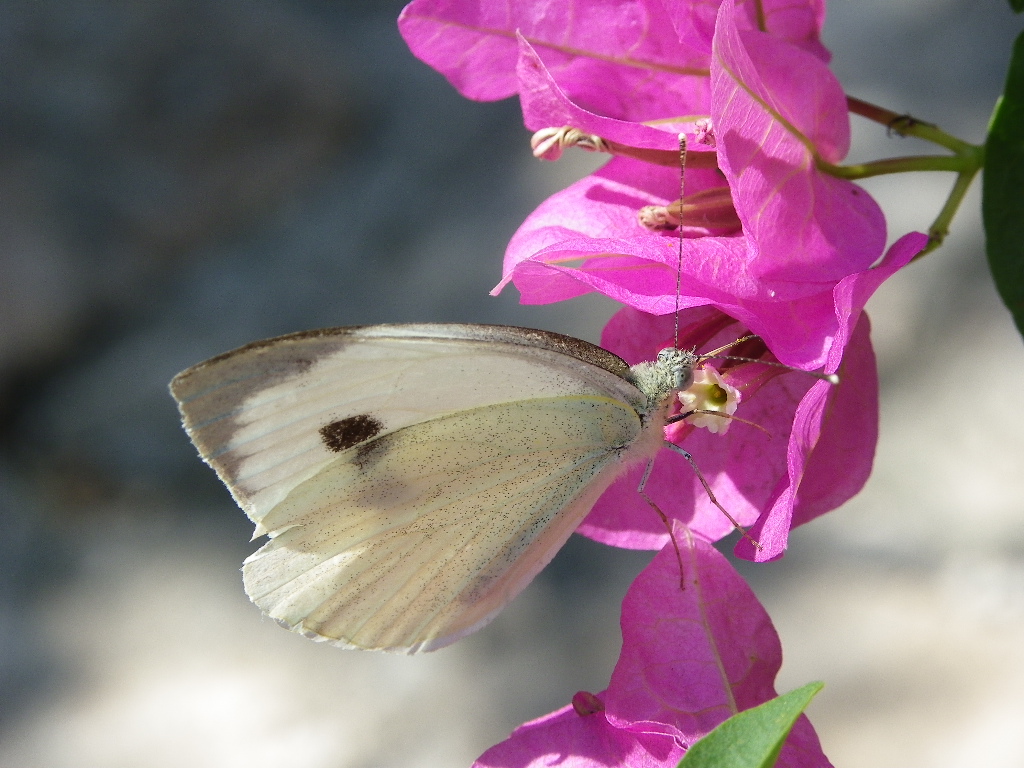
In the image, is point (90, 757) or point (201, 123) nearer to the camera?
point (90, 757)

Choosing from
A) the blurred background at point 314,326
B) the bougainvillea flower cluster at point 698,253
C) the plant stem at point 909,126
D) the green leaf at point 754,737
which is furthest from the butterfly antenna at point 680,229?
the blurred background at point 314,326

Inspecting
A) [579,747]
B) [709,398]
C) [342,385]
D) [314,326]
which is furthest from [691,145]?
[314,326]

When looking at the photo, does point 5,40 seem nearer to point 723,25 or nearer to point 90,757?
point 90,757

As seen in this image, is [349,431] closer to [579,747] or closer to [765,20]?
[579,747]

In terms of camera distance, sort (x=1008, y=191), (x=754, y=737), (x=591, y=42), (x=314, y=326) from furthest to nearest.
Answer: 1. (x=314, y=326)
2. (x=591, y=42)
3. (x=1008, y=191)
4. (x=754, y=737)

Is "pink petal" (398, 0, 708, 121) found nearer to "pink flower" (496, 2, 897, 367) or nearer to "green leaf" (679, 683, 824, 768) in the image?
"pink flower" (496, 2, 897, 367)

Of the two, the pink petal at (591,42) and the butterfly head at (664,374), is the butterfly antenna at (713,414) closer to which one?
the butterfly head at (664,374)

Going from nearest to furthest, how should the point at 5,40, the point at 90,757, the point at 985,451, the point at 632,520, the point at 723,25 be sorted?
the point at 723,25 < the point at 632,520 < the point at 985,451 < the point at 90,757 < the point at 5,40

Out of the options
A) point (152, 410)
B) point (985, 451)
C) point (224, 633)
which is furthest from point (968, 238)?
point (152, 410)
